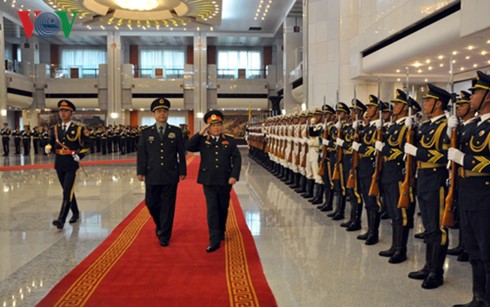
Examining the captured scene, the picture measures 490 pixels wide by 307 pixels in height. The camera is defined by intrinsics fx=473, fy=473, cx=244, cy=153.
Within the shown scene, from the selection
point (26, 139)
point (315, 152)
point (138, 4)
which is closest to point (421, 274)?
point (315, 152)

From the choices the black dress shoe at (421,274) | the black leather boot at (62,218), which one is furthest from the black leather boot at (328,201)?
the black leather boot at (62,218)

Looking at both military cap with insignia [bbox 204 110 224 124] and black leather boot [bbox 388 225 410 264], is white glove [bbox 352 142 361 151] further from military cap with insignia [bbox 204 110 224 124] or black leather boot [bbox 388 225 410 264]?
military cap with insignia [bbox 204 110 224 124]

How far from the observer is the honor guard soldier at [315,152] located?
7785 millimetres

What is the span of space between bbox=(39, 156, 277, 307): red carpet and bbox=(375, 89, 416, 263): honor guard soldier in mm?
1362

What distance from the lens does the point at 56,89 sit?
31219mm

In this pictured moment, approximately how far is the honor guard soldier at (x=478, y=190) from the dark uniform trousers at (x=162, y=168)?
2.89 m

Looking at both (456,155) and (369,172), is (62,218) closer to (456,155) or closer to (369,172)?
Result: (369,172)

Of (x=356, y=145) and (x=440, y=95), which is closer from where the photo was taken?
(x=440, y=95)

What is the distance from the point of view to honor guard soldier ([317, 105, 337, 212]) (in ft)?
21.6

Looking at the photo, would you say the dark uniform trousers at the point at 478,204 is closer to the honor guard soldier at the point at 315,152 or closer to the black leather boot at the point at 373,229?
the black leather boot at the point at 373,229

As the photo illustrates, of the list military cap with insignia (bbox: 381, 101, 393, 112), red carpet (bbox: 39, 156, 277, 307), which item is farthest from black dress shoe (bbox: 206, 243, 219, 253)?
military cap with insignia (bbox: 381, 101, 393, 112)

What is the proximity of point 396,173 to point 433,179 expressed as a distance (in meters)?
0.74

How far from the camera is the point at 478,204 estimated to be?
317 centimetres

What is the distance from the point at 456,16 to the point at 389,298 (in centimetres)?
715
